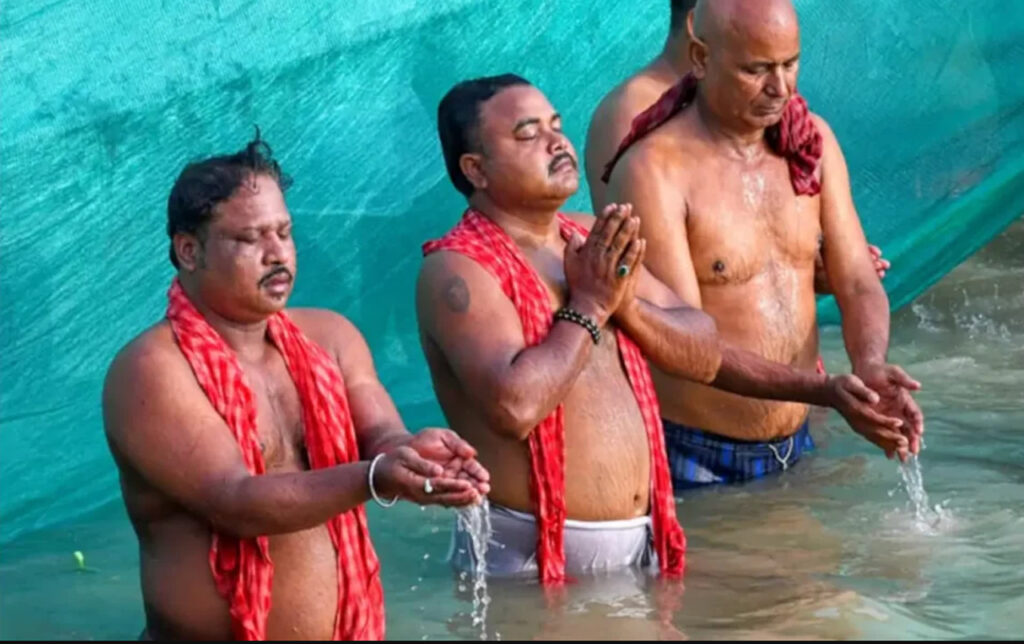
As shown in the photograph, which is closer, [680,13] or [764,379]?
[764,379]

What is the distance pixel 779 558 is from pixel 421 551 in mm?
971

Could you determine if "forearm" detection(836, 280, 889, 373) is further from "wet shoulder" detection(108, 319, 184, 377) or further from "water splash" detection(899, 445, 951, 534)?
"wet shoulder" detection(108, 319, 184, 377)

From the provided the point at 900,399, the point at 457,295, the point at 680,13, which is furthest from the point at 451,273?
the point at 680,13

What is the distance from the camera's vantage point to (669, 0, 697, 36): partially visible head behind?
247 inches

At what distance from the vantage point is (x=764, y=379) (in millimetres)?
5418

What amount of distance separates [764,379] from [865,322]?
44cm

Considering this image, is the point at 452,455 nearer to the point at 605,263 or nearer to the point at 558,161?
the point at 605,263

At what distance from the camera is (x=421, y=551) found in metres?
5.48

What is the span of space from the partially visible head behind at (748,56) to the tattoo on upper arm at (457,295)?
3.90 feet

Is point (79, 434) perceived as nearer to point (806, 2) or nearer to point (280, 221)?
point (280, 221)

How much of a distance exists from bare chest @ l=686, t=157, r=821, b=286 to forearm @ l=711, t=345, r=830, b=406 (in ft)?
0.95

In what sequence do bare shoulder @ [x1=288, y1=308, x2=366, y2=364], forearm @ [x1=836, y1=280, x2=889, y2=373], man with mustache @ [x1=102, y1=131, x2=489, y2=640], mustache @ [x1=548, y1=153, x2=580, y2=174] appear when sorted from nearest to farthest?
man with mustache @ [x1=102, y1=131, x2=489, y2=640] < bare shoulder @ [x1=288, y1=308, x2=366, y2=364] < mustache @ [x1=548, y1=153, x2=580, y2=174] < forearm @ [x1=836, y1=280, x2=889, y2=373]

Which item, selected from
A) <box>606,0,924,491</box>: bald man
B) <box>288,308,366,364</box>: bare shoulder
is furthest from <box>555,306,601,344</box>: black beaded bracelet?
<box>606,0,924,491</box>: bald man

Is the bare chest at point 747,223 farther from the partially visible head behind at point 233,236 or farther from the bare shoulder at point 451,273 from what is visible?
the partially visible head behind at point 233,236
